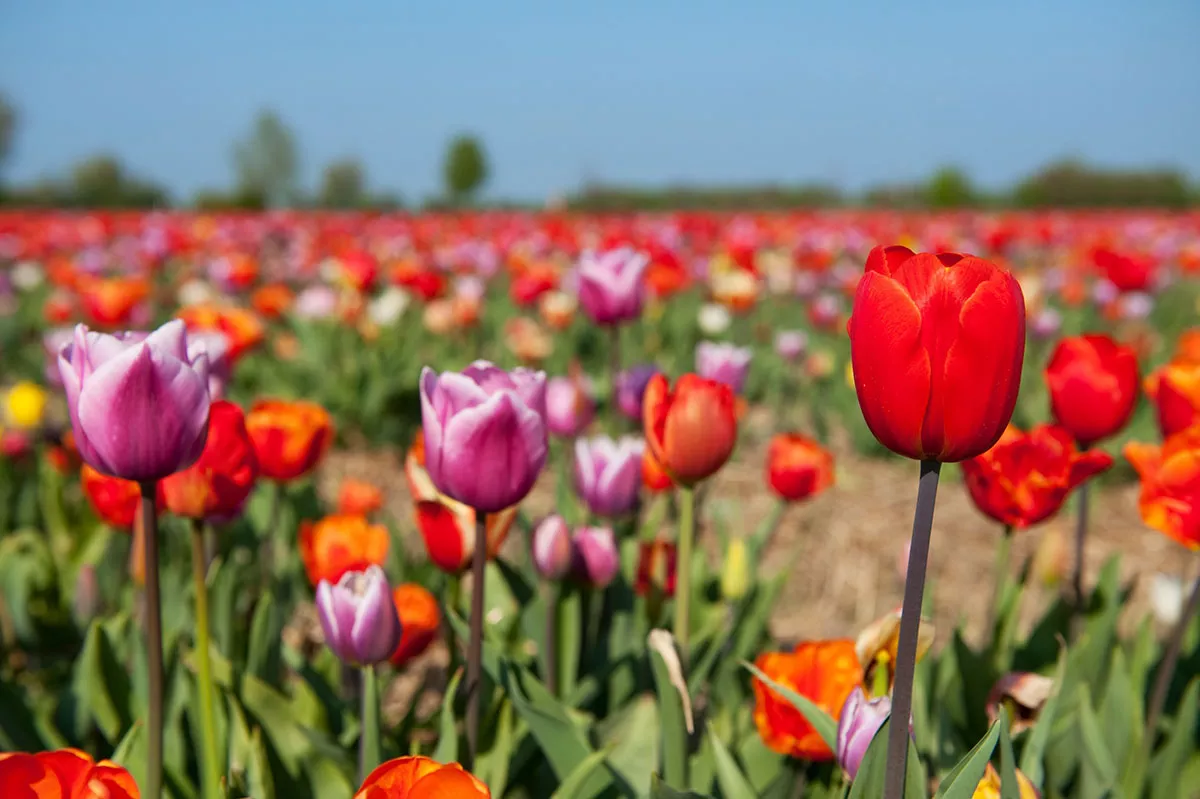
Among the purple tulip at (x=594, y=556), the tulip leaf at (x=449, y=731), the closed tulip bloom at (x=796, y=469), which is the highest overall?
the closed tulip bloom at (x=796, y=469)

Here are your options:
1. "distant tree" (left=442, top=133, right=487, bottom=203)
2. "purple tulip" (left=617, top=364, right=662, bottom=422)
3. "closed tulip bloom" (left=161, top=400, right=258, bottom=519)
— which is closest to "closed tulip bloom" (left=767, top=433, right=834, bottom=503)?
"purple tulip" (left=617, top=364, right=662, bottom=422)

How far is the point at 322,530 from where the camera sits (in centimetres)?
163

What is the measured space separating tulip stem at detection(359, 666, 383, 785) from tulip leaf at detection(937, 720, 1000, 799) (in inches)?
25.1

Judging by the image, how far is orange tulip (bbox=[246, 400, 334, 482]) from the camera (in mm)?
1711

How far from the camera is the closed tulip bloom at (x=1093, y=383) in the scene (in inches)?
59.1

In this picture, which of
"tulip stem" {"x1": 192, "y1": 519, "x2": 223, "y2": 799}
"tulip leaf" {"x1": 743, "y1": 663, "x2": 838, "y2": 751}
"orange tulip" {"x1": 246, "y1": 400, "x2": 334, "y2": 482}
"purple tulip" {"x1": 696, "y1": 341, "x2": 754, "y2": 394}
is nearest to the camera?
"tulip leaf" {"x1": 743, "y1": 663, "x2": 838, "y2": 751}

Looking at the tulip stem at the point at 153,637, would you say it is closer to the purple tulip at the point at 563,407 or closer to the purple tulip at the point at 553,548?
the purple tulip at the point at 553,548

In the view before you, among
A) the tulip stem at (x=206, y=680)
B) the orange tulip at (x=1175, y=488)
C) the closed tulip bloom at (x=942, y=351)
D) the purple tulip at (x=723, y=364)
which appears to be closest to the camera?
the closed tulip bloom at (x=942, y=351)

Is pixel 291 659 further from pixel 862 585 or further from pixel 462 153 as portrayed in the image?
pixel 462 153

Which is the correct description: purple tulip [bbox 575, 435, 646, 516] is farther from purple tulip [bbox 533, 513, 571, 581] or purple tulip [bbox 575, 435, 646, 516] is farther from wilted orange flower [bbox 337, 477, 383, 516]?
wilted orange flower [bbox 337, 477, 383, 516]

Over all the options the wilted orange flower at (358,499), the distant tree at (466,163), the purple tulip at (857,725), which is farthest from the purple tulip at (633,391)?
the distant tree at (466,163)

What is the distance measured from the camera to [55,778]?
2.67 feet

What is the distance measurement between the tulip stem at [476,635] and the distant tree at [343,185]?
20513mm

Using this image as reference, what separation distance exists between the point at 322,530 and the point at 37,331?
5.77 metres
